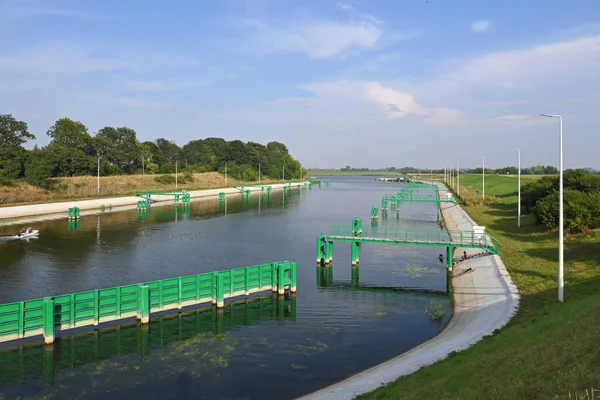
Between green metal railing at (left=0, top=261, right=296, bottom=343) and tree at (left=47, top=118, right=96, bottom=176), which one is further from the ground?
tree at (left=47, top=118, right=96, bottom=176)

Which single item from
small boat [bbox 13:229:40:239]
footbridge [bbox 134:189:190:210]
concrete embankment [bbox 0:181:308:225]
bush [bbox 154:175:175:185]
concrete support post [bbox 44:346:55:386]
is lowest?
concrete support post [bbox 44:346:55:386]

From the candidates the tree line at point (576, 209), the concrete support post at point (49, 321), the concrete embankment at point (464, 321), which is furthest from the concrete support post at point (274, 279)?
the tree line at point (576, 209)

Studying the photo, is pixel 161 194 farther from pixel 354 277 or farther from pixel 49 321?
pixel 49 321

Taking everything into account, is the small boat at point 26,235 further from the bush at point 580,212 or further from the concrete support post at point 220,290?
the bush at point 580,212

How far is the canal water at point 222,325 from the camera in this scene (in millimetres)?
18578

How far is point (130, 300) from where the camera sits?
80.1 feet

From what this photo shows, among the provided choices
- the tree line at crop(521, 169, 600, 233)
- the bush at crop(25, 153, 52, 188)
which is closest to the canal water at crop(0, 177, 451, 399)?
the tree line at crop(521, 169, 600, 233)

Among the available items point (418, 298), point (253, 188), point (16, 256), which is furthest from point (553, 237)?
point (253, 188)

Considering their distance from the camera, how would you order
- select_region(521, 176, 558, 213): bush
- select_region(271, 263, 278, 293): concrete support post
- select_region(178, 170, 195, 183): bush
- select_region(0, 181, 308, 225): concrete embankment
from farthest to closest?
select_region(178, 170, 195, 183): bush < select_region(0, 181, 308, 225): concrete embankment < select_region(521, 176, 558, 213): bush < select_region(271, 263, 278, 293): concrete support post

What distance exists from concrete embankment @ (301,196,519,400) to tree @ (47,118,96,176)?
9949 cm

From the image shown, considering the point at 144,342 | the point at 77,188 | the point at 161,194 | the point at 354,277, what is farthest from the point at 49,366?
the point at 77,188

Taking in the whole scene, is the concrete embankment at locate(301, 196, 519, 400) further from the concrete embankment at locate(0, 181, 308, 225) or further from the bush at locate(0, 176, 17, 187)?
the bush at locate(0, 176, 17, 187)

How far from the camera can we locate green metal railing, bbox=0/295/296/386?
19750mm

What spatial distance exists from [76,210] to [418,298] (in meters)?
57.2
